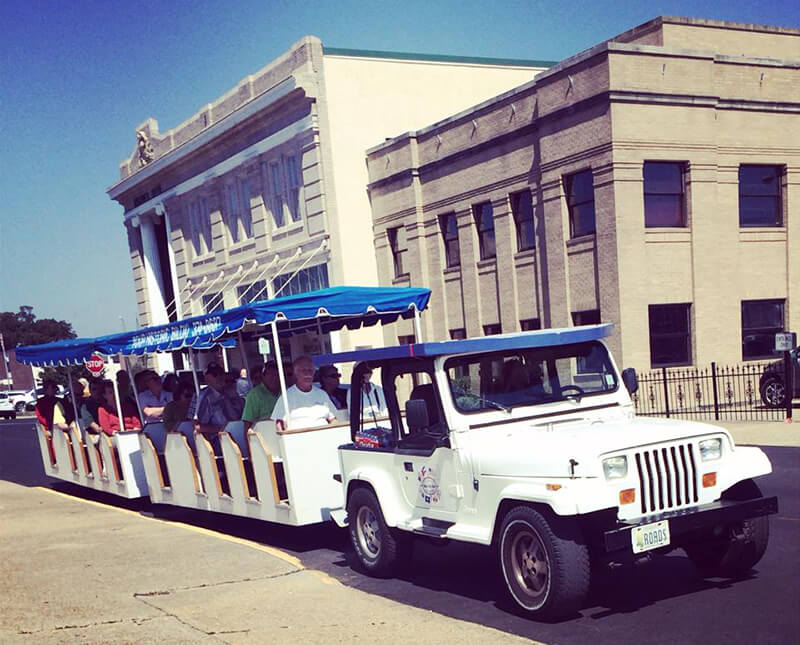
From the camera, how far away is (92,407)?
1432cm

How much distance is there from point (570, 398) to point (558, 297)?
1578 cm

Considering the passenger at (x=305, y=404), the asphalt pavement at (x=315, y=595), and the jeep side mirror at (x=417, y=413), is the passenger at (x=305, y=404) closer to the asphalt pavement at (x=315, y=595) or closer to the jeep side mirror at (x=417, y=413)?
the asphalt pavement at (x=315, y=595)

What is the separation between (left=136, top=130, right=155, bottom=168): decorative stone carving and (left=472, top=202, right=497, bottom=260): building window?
21.2 meters

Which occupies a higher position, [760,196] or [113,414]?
[760,196]

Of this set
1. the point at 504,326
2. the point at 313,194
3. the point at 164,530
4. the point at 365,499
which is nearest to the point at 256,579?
the point at 365,499

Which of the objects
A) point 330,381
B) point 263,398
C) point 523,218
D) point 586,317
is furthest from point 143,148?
point 330,381

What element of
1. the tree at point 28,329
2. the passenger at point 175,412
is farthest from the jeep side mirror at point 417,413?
the tree at point 28,329

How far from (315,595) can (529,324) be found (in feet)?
58.0

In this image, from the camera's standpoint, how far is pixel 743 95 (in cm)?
2192

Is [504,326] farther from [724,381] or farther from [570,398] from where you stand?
[570,398]

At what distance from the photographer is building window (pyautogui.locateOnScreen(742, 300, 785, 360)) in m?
22.0

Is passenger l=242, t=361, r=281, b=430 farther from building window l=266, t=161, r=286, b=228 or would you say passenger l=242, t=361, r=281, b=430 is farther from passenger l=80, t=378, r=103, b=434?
building window l=266, t=161, r=286, b=228

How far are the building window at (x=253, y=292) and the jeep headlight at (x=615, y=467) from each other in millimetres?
26726

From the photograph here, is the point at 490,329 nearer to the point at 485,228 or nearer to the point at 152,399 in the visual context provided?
the point at 485,228
